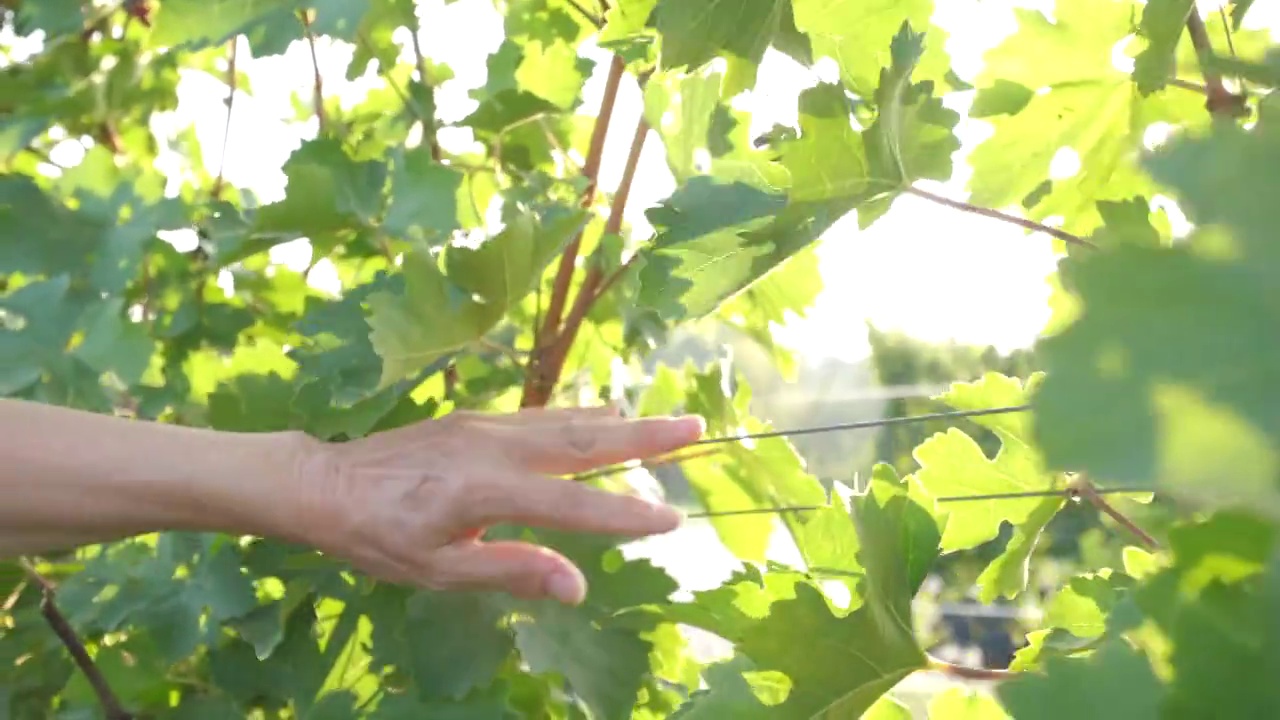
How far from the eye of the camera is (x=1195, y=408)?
173mm

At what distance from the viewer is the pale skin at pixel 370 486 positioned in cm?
47

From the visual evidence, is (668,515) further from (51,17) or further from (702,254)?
(51,17)

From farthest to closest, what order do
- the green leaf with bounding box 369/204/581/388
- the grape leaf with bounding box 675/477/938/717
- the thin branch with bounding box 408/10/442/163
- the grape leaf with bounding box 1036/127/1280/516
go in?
the thin branch with bounding box 408/10/442/163 < the green leaf with bounding box 369/204/581/388 < the grape leaf with bounding box 675/477/938/717 < the grape leaf with bounding box 1036/127/1280/516

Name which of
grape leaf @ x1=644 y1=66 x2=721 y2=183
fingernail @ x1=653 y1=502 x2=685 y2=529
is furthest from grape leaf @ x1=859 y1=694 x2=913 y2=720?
grape leaf @ x1=644 y1=66 x2=721 y2=183

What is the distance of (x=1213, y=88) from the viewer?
18.0 inches

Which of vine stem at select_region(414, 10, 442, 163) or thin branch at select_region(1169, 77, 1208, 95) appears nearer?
thin branch at select_region(1169, 77, 1208, 95)

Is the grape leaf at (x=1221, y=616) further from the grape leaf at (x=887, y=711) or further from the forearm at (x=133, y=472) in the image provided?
the forearm at (x=133, y=472)

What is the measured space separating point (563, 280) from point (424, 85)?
18 cm

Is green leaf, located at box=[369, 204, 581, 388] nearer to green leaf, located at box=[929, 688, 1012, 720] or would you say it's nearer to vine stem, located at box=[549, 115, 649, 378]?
vine stem, located at box=[549, 115, 649, 378]

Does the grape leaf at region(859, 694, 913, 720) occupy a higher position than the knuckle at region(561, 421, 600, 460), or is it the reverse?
the knuckle at region(561, 421, 600, 460)

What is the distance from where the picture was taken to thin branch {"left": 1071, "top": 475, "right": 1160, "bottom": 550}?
48 centimetres

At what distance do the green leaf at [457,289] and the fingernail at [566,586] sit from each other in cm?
12

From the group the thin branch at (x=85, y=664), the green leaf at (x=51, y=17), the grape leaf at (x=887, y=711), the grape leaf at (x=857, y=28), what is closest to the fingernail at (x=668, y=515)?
the grape leaf at (x=887, y=711)

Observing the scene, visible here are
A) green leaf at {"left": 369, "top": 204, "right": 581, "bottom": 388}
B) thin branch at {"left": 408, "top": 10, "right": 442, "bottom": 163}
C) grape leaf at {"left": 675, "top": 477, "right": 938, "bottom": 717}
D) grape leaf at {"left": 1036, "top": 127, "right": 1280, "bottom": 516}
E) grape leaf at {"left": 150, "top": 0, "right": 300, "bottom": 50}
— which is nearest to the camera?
grape leaf at {"left": 1036, "top": 127, "right": 1280, "bottom": 516}
